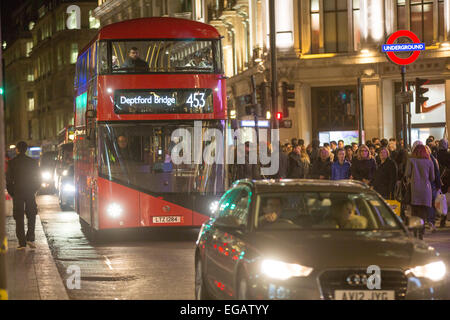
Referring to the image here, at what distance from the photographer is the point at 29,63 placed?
452 ft

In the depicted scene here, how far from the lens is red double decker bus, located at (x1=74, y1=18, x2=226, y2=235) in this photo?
1859 cm

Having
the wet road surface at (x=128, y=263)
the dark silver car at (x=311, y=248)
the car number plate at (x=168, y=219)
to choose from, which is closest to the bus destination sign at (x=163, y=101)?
the car number plate at (x=168, y=219)

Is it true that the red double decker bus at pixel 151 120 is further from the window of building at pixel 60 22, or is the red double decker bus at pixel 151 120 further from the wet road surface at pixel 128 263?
the window of building at pixel 60 22

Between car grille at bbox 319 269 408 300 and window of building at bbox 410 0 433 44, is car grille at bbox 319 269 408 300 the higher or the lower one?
the lower one

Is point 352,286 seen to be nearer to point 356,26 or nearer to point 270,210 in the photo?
point 270,210

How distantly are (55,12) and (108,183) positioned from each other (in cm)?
9615

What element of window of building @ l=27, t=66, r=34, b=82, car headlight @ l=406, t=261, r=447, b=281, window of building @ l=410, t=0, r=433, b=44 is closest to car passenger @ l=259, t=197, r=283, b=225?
car headlight @ l=406, t=261, r=447, b=281

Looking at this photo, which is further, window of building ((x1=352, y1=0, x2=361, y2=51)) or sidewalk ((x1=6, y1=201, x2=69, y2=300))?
window of building ((x1=352, y1=0, x2=361, y2=51))

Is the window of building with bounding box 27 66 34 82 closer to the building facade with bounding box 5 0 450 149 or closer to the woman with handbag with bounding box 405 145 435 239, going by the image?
the building facade with bounding box 5 0 450 149

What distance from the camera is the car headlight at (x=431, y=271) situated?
8062 mm

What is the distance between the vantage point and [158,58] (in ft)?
61.7

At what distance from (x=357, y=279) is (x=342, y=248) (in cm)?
40

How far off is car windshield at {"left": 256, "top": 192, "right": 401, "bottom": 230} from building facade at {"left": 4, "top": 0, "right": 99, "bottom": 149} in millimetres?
66406
